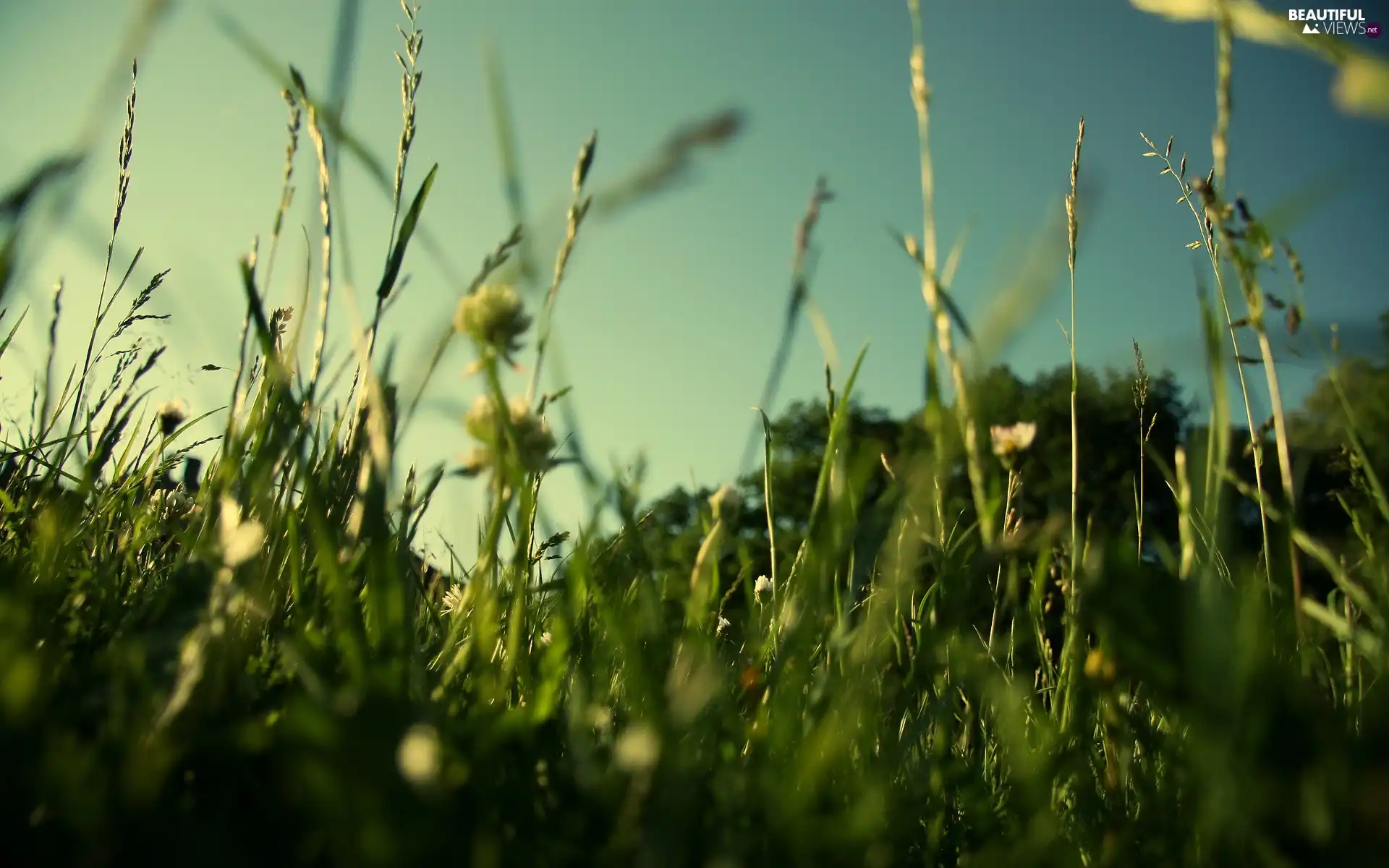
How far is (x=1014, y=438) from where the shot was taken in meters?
1.83

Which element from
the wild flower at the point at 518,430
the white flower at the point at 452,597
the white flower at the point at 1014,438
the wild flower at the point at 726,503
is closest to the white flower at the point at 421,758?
the wild flower at the point at 518,430

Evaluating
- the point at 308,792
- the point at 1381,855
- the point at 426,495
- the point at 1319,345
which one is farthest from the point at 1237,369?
the point at 308,792

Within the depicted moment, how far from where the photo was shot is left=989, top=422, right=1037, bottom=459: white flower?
1.62 metres

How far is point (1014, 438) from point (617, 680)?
3.24 ft

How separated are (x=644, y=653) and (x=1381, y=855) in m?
0.56

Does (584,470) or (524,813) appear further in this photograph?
(584,470)

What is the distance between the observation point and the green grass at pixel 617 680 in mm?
552

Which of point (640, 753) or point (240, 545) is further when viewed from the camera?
point (240, 545)

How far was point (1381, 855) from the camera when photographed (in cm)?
54

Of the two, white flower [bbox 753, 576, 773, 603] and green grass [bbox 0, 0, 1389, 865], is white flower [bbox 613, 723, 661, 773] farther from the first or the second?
white flower [bbox 753, 576, 773, 603]

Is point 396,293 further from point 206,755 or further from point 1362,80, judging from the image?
point 1362,80

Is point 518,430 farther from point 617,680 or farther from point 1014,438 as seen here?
point 1014,438

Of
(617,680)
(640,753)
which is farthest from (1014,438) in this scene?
(640,753)

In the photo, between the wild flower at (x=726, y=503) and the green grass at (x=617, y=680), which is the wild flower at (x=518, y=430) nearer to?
the green grass at (x=617, y=680)
